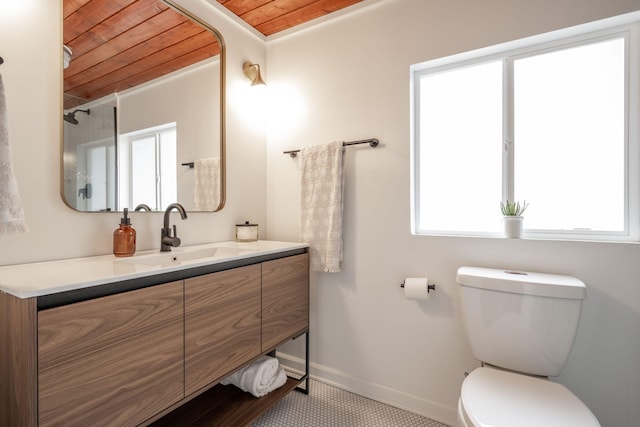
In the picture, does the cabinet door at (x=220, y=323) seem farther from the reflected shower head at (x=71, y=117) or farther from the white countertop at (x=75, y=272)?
the reflected shower head at (x=71, y=117)

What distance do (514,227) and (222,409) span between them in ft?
5.38

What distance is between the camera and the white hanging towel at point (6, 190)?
0.94m

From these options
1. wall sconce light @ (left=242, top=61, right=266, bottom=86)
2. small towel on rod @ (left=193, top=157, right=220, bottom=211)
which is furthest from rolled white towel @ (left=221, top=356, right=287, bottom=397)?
wall sconce light @ (left=242, top=61, right=266, bottom=86)

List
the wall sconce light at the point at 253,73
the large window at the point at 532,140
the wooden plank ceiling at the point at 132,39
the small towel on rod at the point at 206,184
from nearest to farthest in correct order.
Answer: the wooden plank ceiling at the point at 132,39 → the large window at the point at 532,140 → the small towel on rod at the point at 206,184 → the wall sconce light at the point at 253,73

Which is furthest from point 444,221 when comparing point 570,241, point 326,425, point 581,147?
point 326,425

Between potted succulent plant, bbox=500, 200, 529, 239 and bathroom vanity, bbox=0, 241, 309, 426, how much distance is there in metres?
1.15

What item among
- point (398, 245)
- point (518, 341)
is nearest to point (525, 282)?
point (518, 341)

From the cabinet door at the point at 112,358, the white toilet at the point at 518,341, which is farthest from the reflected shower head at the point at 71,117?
the white toilet at the point at 518,341

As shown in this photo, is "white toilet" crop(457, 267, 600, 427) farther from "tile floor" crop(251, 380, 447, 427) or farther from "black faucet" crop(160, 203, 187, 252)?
"black faucet" crop(160, 203, 187, 252)

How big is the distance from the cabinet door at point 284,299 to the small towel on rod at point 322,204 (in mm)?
113

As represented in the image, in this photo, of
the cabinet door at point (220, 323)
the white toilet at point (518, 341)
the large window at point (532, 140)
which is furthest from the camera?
the large window at point (532, 140)

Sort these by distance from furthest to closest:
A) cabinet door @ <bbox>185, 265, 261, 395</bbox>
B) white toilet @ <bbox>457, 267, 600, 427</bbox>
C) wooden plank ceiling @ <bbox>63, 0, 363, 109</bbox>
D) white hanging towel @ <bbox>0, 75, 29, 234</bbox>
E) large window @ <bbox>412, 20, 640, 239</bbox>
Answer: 1. large window @ <bbox>412, 20, 640, 239</bbox>
2. wooden plank ceiling @ <bbox>63, 0, 363, 109</bbox>
3. cabinet door @ <bbox>185, 265, 261, 395</bbox>
4. white toilet @ <bbox>457, 267, 600, 427</bbox>
5. white hanging towel @ <bbox>0, 75, 29, 234</bbox>

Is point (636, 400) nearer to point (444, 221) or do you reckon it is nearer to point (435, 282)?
point (435, 282)

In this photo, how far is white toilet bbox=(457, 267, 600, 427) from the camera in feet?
3.46
